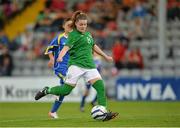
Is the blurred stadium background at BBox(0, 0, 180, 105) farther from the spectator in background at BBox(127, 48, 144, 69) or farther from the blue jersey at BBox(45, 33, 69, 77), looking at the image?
the blue jersey at BBox(45, 33, 69, 77)

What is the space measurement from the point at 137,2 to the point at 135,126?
57.3ft

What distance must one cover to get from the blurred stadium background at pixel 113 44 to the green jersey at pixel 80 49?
12.4 m

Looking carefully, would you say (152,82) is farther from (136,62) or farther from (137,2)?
(137,2)

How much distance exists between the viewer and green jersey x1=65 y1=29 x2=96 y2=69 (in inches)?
589

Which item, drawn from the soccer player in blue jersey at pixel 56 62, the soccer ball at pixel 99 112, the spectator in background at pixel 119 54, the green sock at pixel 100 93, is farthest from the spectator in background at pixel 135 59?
the soccer ball at pixel 99 112

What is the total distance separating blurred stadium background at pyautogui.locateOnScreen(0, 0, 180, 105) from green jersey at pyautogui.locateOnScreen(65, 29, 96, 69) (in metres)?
12.4

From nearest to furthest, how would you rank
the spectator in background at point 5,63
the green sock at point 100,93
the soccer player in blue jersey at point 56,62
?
the green sock at point 100,93
the soccer player in blue jersey at point 56,62
the spectator in background at point 5,63

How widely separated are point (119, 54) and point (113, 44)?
101 cm

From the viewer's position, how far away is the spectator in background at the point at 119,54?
2877 centimetres

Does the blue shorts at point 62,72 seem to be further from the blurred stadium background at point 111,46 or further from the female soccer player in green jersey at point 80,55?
the blurred stadium background at point 111,46

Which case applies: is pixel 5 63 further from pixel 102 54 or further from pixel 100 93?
A: pixel 100 93

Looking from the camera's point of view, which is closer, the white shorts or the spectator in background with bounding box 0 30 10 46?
the white shorts

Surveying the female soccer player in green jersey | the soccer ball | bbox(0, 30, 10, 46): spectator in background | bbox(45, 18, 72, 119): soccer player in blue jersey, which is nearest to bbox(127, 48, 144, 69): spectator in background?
bbox(0, 30, 10, 46): spectator in background

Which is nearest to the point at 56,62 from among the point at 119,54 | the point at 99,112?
the point at 99,112
